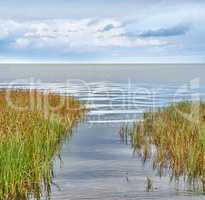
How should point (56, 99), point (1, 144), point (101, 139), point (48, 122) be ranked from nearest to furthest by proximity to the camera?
1. point (1, 144)
2. point (48, 122)
3. point (101, 139)
4. point (56, 99)

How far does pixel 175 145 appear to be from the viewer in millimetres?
16016

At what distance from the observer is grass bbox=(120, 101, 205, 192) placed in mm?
14492

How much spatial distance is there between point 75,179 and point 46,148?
1.79 metres

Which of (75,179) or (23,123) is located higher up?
(23,123)

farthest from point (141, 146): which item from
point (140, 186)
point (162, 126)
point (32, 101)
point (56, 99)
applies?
point (56, 99)

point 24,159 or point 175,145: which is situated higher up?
point 24,159

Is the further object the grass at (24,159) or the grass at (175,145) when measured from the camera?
the grass at (175,145)

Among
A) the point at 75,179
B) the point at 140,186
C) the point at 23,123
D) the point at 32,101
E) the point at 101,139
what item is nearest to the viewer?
the point at 140,186

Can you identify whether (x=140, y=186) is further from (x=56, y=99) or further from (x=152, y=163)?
(x=56, y=99)

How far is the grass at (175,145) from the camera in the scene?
571 inches

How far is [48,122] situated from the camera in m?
20.0

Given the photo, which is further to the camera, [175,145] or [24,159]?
[175,145]

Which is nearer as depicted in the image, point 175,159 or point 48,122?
point 175,159

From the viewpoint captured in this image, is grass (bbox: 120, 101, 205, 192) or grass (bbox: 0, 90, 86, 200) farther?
grass (bbox: 120, 101, 205, 192)
